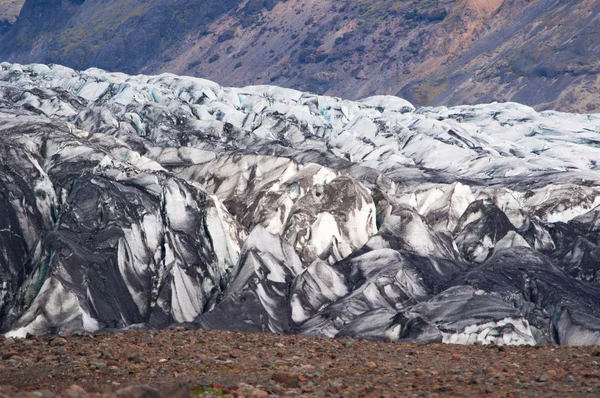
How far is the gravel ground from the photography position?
1457 cm

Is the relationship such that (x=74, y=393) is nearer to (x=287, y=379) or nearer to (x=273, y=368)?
(x=287, y=379)

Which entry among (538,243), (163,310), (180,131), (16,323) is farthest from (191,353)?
(180,131)

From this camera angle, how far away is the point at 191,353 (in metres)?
18.8

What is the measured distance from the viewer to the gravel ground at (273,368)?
47.8 ft

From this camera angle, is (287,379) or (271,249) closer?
(287,379)

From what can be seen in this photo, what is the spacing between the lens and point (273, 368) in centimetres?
1719

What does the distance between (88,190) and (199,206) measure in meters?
5.33

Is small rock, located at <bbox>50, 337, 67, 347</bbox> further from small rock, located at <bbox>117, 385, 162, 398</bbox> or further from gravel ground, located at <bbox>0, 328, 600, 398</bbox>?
small rock, located at <bbox>117, 385, 162, 398</bbox>

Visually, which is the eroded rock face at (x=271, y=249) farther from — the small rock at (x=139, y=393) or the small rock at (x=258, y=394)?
the small rock at (x=139, y=393)

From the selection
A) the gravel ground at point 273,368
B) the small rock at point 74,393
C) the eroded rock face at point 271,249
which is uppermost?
the small rock at point 74,393

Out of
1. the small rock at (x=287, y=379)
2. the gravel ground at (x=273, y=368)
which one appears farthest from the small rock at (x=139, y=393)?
the small rock at (x=287, y=379)

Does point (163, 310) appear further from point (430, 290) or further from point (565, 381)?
point (565, 381)

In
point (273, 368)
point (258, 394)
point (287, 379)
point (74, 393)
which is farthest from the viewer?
point (273, 368)

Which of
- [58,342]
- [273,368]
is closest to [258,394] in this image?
[273,368]
